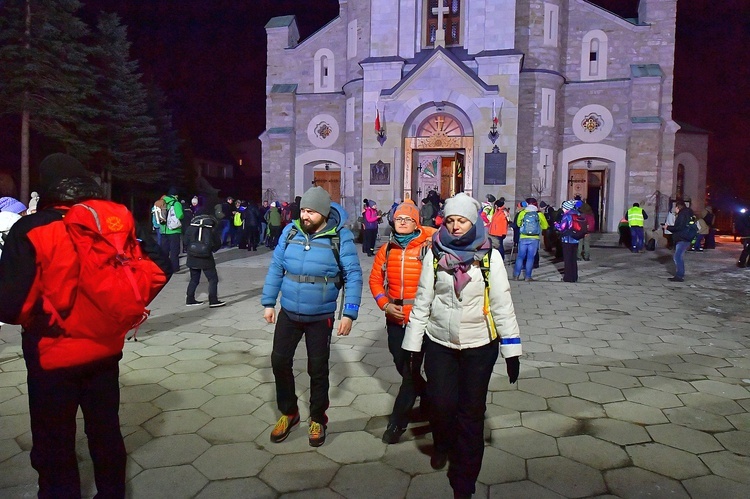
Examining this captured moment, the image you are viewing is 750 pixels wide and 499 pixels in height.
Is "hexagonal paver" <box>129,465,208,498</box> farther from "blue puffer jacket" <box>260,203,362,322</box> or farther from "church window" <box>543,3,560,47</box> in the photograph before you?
"church window" <box>543,3,560,47</box>

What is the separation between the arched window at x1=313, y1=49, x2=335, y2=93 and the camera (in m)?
25.2

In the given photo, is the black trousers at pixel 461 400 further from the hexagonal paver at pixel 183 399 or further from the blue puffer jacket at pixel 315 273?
the hexagonal paver at pixel 183 399

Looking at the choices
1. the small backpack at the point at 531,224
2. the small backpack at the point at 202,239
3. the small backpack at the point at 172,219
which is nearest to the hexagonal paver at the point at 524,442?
the small backpack at the point at 202,239

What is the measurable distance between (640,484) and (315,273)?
2514 millimetres

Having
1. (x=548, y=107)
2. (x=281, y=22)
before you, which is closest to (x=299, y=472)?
(x=548, y=107)

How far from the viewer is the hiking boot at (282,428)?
3.79 metres

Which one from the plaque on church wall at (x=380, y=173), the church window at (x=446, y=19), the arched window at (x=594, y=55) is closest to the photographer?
the plaque on church wall at (x=380, y=173)

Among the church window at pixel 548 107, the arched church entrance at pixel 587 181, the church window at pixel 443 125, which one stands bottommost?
the arched church entrance at pixel 587 181

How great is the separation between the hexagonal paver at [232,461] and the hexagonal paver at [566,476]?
1805 millimetres

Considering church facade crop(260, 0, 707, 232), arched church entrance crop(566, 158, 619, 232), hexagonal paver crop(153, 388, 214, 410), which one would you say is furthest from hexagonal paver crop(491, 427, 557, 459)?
arched church entrance crop(566, 158, 619, 232)

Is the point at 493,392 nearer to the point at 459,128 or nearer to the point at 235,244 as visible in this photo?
the point at 235,244

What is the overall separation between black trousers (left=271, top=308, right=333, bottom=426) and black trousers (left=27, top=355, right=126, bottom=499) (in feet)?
4.15

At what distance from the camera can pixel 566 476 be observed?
3.36 meters

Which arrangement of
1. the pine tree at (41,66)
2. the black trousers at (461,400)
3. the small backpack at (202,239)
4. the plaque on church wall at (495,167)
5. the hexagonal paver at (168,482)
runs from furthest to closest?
the pine tree at (41,66), the plaque on church wall at (495,167), the small backpack at (202,239), the hexagonal paver at (168,482), the black trousers at (461,400)
